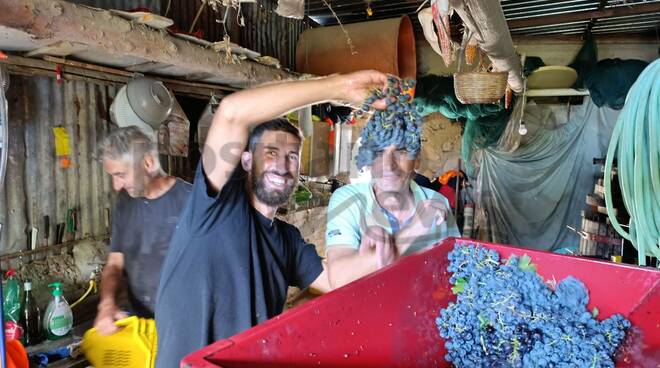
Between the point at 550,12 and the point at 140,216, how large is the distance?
4745 mm

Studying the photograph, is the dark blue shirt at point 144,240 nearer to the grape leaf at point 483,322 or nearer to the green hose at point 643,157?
the grape leaf at point 483,322

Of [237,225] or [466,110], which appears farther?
[466,110]

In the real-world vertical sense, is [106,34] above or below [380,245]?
above

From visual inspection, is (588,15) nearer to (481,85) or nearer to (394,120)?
(481,85)

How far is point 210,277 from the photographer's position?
58.4 inches

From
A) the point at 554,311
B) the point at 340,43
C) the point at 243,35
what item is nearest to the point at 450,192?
the point at 340,43

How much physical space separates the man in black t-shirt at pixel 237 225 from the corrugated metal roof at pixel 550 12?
285 centimetres

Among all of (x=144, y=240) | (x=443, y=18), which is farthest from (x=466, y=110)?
(x=144, y=240)

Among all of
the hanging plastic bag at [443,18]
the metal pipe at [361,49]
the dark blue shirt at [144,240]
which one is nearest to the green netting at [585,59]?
the metal pipe at [361,49]

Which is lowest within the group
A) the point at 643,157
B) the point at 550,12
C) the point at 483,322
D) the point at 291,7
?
the point at 483,322

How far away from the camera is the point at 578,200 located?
580 centimetres

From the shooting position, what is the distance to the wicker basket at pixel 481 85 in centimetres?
302

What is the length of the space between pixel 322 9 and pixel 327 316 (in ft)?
13.8

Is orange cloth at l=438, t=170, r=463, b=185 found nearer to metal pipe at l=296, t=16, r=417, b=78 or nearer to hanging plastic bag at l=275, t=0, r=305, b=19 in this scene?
metal pipe at l=296, t=16, r=417, b=78
